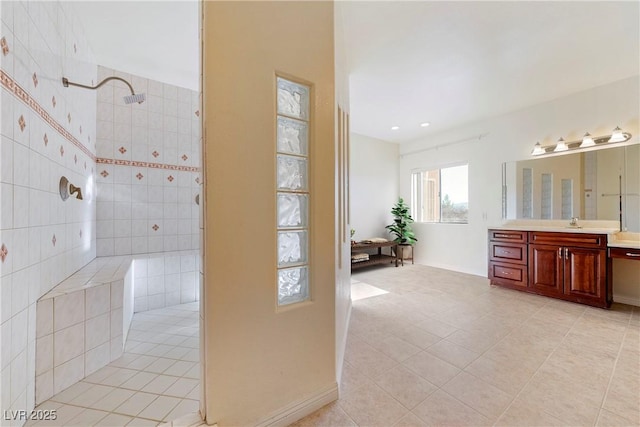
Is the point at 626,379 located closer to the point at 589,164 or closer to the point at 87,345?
the point at 589,164

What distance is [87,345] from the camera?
5.35 ft

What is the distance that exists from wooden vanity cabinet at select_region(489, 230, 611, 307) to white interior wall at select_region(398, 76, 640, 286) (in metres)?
0.74

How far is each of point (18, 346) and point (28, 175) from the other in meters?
0.91

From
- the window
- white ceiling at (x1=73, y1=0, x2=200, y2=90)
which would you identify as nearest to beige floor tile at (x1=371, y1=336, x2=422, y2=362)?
white ceiling at (x1=73, y1=0, x2=200, y2=90)

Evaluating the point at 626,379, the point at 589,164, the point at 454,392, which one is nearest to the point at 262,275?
the point at 454,392

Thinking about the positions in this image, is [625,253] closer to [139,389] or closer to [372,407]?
[372,407]

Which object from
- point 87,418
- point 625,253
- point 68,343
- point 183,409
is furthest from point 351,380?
point 625,253

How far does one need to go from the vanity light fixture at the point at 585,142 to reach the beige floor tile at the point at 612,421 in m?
3.26

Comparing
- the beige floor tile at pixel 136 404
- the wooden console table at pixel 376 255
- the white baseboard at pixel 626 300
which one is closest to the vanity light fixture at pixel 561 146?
the white baseboard at pixel 626 300

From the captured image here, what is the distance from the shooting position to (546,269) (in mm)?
3123

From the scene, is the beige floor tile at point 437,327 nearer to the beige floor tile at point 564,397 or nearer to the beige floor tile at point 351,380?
the beige floor tile at point 564,397

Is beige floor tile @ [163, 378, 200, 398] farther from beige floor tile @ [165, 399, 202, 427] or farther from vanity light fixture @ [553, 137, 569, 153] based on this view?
vanity light fixture @ [553, 137, 569, 153]

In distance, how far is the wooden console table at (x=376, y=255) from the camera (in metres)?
4.48

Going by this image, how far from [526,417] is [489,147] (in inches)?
158
